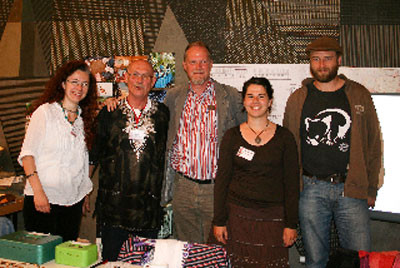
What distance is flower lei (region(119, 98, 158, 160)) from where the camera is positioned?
2518mm

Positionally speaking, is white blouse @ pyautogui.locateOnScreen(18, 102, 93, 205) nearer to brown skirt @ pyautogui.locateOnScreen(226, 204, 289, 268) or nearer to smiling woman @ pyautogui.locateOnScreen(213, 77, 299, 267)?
smiling woman @ pyautogui.locateOnScreen(213, 77, 299, 267)

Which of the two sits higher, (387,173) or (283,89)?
(283,89)

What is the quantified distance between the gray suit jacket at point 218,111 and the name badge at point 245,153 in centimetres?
46

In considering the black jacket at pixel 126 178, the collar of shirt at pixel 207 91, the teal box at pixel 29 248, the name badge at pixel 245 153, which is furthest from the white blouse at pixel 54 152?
the name badge at pixel 245 153

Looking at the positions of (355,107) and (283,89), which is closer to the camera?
(355,107)

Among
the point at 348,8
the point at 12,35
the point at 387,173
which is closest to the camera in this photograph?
the point at 387,173

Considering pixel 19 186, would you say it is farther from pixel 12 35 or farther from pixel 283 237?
pixel 283 237

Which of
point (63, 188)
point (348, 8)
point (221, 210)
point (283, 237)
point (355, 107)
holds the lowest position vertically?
point (283, 237)

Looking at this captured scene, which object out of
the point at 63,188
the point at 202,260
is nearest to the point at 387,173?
the point at 202,260

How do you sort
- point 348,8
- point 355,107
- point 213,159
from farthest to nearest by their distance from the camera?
point 348,8 < point 213,159 < point 355,107

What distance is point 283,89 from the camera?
343 centimetres

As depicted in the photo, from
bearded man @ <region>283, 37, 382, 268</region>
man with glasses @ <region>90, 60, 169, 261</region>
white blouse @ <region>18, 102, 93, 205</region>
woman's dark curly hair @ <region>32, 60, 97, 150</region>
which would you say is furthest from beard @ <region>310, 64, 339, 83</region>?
white blouse @ <region>18, 102, 93, 205</region>

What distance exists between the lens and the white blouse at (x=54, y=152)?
7.69ft

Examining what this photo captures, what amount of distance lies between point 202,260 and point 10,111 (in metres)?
3.11
